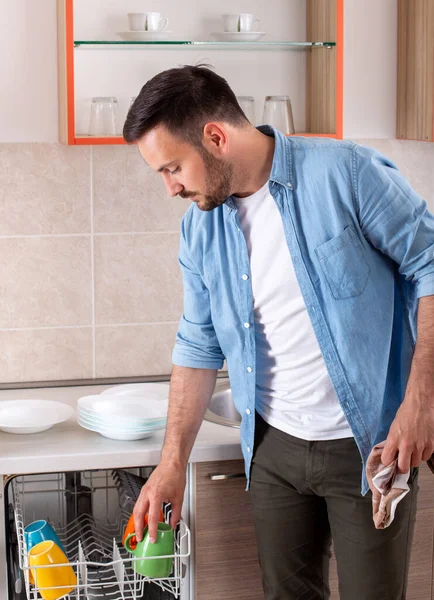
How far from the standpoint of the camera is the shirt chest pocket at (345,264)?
165 centimetres

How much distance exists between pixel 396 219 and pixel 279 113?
0.85 metres

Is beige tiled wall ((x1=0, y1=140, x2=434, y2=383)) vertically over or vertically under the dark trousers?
over

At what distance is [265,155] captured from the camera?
171 centimetres

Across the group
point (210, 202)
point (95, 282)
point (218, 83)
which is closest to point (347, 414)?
point (210, 202)

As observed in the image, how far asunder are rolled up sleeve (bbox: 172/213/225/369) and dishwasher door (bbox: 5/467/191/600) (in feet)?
1.15

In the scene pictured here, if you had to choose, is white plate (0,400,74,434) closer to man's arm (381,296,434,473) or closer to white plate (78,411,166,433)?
white plate (78,411,166,433)

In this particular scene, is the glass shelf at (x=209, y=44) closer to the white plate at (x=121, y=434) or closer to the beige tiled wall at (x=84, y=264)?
the beige tiled wall at (x=84, y=264)

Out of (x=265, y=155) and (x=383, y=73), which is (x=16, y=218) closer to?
(x=265, y=155)

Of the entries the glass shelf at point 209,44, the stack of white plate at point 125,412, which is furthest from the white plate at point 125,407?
the glass shelf at point 209,44

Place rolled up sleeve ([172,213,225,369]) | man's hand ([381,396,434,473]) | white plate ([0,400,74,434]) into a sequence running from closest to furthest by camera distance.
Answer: man's hand ([381,396,434,473]), rolled up sleeve ([172,213,225,369]), white plate ([0,400,74,434])

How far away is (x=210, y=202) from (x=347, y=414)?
48 cm

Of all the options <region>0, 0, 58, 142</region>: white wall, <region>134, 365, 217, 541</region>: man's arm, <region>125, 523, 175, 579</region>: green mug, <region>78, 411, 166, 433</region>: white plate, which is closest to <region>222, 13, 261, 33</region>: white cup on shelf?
<region>0, 0, 58, 142</region>: white wall

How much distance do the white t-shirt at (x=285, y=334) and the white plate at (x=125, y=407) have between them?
1.24ft

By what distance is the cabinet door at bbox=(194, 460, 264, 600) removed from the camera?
200 cm
